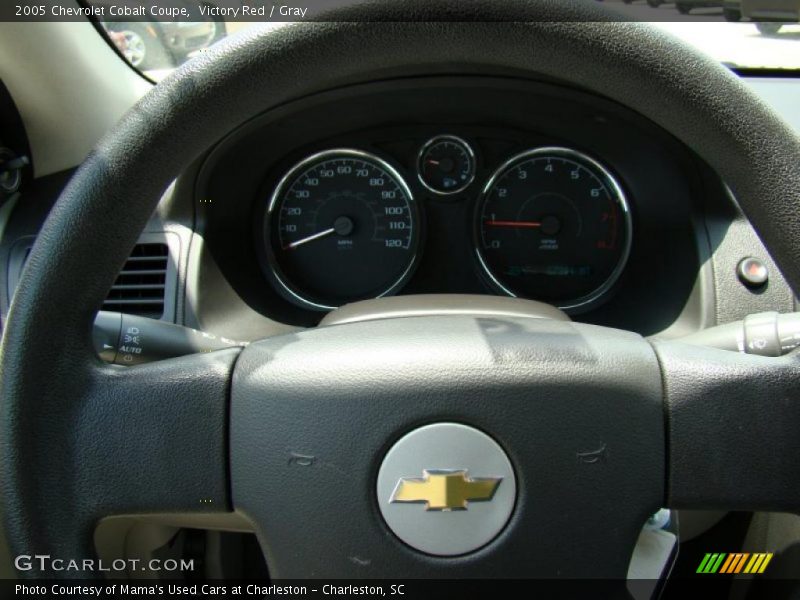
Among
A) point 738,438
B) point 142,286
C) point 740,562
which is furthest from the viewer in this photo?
point 142,286

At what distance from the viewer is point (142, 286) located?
1935 mm

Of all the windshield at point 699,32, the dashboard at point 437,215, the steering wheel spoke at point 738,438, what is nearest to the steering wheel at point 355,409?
the steering wheel spoke at point 738,438

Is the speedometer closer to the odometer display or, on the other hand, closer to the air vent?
the odometer display

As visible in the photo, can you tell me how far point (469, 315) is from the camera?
121cm

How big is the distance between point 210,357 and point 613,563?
532 millimetres

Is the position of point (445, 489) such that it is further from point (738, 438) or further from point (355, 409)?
point (738, 438)

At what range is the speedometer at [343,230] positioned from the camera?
237 cm

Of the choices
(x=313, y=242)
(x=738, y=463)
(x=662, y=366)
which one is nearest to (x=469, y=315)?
(x=662, y=366)

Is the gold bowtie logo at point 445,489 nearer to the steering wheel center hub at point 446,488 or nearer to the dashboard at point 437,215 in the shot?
the steering wheel center hub at point 446,488

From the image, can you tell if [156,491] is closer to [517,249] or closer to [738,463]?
[738,463]

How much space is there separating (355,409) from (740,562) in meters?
0.85

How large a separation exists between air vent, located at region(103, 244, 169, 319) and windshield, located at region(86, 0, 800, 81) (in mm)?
471

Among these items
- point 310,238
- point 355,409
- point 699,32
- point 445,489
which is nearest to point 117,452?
point 355,409

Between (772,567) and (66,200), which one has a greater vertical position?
(66,200)
